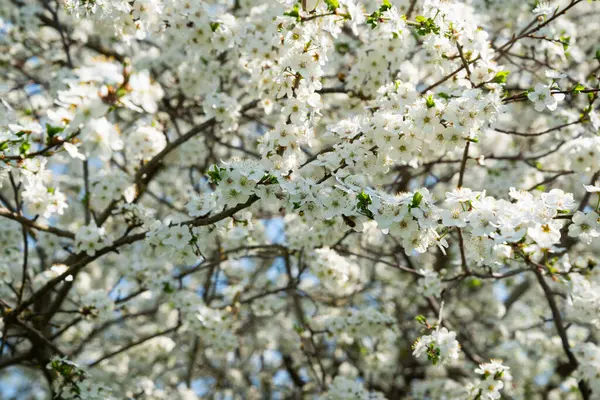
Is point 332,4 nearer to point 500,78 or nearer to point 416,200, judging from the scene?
point 500,78

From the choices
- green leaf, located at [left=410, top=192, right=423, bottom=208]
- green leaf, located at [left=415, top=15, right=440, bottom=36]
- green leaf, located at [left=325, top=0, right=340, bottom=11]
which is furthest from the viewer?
green leaf, located at [left=415, top=15, right=440, bottom=36]

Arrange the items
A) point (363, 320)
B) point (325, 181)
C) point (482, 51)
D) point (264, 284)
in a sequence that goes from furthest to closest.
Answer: point (264, 284), point (363, 320), point (482, 51), point (325, 181)

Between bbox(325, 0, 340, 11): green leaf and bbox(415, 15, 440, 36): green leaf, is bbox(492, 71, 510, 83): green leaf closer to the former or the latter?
bbox(415, 15, 440, 36): green leaf

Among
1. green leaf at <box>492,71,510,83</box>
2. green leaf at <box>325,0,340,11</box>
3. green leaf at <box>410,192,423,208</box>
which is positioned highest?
green leaf at <box>325,0,340,11</box>

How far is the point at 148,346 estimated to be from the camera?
6441 mm

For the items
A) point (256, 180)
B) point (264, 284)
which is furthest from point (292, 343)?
point (256, 180)

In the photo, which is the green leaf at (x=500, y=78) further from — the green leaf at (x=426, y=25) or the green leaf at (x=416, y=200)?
the green leaf at (x=416, y=200)

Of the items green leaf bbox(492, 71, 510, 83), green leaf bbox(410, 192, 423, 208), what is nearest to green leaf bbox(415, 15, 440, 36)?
green leaf bbox(492, 71, 510, 83)

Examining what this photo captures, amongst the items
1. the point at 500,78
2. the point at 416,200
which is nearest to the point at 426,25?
the point at 500,78

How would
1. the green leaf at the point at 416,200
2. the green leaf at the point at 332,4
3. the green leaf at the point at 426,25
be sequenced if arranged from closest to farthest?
the green leaf at the point at 416,200 → the green leaf at the point at 332,4 → the green leaf at the point at 426,25

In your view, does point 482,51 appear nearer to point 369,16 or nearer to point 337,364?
point 369,16

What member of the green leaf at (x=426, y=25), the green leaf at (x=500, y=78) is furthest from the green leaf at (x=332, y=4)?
the green leaf at (x=500, y=78)

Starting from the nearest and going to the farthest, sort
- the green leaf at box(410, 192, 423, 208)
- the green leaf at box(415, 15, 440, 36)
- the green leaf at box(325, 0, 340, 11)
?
the green leaf at box(410, 192, 423, 208), the green leaf at box(325, 0, 340, 11), the green leaf at box(415, 15, 440, 36)

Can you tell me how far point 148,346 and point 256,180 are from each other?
14.4ft
